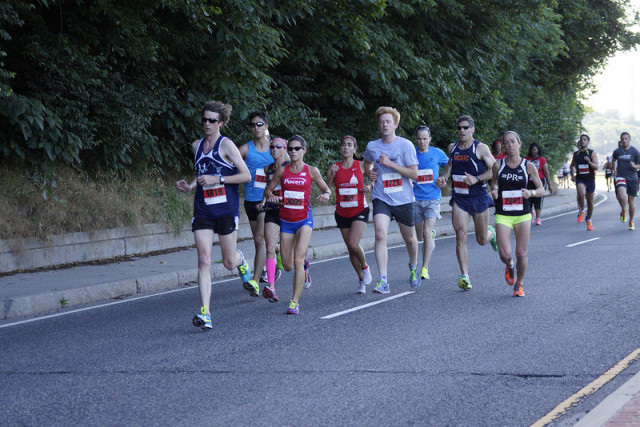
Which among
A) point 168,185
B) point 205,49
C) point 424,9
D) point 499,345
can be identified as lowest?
point 499,345

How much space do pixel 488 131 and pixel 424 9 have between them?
8451mm

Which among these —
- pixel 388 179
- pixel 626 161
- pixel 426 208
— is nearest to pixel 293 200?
pixel 388 179

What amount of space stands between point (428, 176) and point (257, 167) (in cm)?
269

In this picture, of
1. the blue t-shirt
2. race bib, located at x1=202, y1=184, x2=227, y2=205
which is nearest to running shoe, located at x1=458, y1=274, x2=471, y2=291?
the blue t-shirt

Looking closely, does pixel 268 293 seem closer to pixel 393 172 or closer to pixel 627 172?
pixel 393 172

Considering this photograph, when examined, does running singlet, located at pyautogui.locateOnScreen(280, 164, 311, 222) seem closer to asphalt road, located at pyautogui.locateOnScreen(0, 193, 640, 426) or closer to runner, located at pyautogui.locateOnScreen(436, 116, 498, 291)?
asphalt road, located at pyautogui.locateOnScreen(0, 193, 640, 426)

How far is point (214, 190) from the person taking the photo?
780cm

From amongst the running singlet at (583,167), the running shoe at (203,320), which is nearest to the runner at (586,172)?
the running singlet at (583,167)

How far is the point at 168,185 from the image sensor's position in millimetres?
16750

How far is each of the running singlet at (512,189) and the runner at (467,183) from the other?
0.35 meters

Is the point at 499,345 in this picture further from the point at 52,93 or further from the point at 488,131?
the point at 488,131

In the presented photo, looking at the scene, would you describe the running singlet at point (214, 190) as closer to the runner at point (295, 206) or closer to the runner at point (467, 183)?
the runner at point (295, 206)

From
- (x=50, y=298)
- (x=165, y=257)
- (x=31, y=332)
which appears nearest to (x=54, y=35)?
(x=165, y=257)

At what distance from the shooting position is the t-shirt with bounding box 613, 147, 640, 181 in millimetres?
18531
